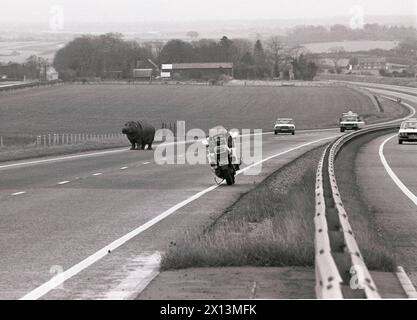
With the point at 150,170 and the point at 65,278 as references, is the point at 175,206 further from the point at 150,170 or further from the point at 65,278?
the point at 150,170

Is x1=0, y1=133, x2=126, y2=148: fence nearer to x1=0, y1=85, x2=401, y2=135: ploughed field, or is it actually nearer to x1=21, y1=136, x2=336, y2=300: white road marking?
x1=0, y1=85, x2=401, y2=135: ploughed field

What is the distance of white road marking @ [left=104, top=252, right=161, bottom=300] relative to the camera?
8.55 m

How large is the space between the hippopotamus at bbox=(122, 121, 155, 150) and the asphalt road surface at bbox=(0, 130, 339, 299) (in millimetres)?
14449

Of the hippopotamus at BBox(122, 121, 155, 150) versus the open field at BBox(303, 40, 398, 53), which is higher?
the open field at BBox(303, 40, 398, 53)

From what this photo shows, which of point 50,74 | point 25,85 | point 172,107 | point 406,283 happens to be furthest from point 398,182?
point 50,74

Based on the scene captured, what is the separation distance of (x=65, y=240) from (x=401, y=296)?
5810 mm

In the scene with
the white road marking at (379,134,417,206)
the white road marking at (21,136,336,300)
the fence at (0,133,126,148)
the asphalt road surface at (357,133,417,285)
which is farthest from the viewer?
the fence at (0,133,126,148)

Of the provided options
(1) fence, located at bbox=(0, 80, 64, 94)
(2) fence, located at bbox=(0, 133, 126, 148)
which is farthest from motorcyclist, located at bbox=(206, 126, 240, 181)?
(1) fence, located at bbox=(0, 80, 64, 94)

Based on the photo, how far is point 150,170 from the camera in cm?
2942

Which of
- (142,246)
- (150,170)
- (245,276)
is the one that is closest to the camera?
(245,276)

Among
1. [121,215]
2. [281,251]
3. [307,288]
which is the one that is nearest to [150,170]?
[121,215]

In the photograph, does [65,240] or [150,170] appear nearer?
[65,240]

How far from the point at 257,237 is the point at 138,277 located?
8.99ft

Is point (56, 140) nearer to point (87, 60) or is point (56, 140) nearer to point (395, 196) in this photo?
point (395, 196)
